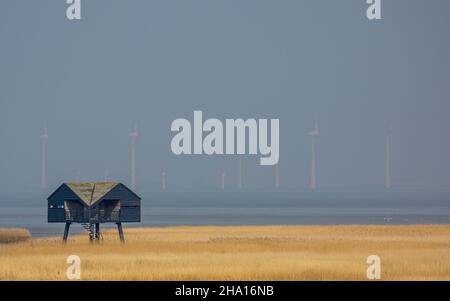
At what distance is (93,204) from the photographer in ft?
305

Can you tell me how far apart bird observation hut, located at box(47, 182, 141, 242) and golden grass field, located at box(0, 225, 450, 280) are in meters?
1.96

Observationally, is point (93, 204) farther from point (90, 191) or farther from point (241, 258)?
point (241, 258)

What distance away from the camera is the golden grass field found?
6825 cm

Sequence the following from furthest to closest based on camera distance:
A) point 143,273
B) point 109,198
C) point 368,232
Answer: point 368,232 → point 109,198 → point 143,273

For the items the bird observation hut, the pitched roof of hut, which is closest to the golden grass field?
the bird observation hut

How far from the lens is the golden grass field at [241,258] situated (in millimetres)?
68250

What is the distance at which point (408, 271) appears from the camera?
234 feet

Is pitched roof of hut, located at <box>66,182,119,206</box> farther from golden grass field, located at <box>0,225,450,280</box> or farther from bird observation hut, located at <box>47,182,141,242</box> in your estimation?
golden grass field, located at <box>0,225,450,280</box>

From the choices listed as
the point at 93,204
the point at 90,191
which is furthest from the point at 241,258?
the point at 90,191

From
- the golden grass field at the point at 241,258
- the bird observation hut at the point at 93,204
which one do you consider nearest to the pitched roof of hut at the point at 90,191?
the bird observation hut at the point at 93,204

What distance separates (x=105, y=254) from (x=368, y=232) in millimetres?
39651

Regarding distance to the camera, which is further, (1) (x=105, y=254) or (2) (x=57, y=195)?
(2) (x=57, y=195)

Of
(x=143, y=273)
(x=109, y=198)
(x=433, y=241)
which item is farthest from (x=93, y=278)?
(x=433, y=241)
